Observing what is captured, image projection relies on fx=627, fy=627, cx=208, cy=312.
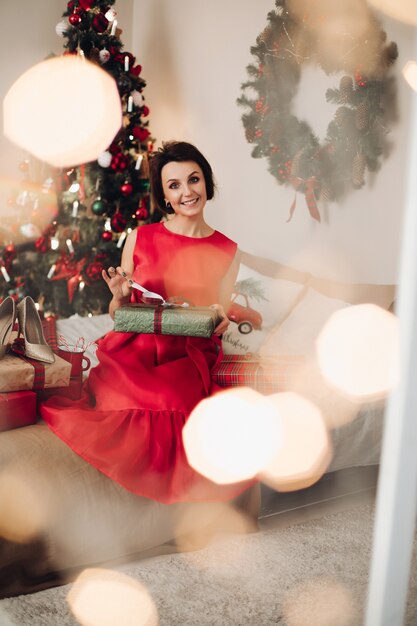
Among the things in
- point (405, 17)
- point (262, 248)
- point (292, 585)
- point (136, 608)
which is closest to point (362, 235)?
point (262, 248)

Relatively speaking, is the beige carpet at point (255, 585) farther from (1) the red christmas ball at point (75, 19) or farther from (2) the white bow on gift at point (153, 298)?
(1) the red christmas ball at point (75, 19)

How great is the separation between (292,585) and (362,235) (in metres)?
1.58

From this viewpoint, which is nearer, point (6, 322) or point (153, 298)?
point (6, 322)

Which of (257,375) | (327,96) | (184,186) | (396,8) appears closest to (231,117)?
(327,96)

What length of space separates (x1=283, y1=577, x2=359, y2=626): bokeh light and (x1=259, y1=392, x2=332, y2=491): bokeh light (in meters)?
0.35

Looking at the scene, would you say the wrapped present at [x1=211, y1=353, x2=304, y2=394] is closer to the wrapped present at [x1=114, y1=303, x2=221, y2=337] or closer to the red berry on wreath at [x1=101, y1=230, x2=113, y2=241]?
the wrapped present at [x1=114, y1=303, x2=221, y2=337]

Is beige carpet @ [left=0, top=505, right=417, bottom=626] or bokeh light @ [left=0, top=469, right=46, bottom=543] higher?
bokeh light @ [left=0, top=469, right=46, bottom=543]

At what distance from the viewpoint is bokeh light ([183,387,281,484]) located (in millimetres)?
1642

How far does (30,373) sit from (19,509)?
334mm

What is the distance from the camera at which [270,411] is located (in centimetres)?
185

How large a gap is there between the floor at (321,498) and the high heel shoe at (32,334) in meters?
0.75

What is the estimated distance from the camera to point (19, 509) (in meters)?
1.41

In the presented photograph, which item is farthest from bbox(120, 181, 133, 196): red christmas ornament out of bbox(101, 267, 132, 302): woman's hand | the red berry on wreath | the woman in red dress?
bbox(101, 267, 132, 302): woman's hand

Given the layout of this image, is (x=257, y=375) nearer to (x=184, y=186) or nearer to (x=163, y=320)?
(x=163, y=320)
